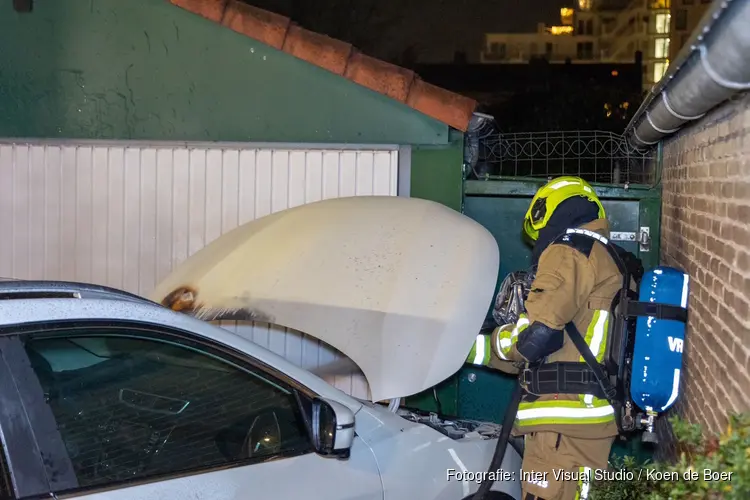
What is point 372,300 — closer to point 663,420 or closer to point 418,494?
point 418,494

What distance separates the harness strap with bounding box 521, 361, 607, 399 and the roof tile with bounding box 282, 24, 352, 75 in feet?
9.13

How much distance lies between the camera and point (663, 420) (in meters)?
4.96

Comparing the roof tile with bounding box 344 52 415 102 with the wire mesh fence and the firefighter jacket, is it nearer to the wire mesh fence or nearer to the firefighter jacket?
the wire mesh fence

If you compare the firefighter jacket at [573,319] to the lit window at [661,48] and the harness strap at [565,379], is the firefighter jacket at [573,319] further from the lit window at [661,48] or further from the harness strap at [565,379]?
the lit window at [661,48]

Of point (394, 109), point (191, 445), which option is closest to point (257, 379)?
point (191, 445)

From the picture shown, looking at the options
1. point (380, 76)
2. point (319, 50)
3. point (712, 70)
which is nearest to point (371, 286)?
point (712, 70)

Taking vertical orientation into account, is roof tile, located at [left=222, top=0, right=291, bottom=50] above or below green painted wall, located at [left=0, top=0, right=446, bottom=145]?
above

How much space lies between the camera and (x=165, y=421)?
2.82 m

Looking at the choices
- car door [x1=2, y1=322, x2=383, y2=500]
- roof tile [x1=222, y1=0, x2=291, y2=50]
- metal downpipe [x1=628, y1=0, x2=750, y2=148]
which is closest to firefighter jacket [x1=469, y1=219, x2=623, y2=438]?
metal downpipe [x1=628, y1=0, x2=750, y2=148]

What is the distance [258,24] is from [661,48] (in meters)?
11.5

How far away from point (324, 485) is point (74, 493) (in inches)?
33.8

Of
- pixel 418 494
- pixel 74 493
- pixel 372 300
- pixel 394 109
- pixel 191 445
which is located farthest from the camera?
pixel 394 109

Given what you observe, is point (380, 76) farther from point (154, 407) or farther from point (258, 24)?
point (154, 407)

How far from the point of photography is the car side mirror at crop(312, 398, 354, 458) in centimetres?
289
